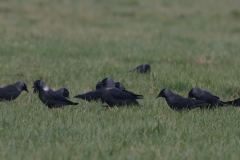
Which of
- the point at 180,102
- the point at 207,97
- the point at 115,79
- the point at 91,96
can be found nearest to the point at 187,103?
the point at 180,102

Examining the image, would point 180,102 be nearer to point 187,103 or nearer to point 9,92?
point 187,103

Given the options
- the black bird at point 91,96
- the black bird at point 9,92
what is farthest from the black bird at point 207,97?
the black bird at point 9,92

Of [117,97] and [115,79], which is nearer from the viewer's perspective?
[117,97]

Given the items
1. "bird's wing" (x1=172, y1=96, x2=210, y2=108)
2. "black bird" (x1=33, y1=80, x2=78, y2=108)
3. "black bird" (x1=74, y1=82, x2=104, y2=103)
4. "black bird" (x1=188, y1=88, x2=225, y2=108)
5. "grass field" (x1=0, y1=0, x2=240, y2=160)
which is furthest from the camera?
"black bird" (x1=74, y1=82, x2=104, y2=103)

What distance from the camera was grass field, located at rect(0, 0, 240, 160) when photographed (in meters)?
4.25

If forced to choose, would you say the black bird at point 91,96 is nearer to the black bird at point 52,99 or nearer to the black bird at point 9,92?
the black bird at point 52,99

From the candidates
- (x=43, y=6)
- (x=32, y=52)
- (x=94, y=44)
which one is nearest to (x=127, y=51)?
(x=94, y=44)

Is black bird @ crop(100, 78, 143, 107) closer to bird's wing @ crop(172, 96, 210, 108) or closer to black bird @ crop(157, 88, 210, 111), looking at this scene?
black bird @ crop(157, 88, 210, 111)

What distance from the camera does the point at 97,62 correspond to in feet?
36.9

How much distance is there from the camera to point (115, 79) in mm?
8852

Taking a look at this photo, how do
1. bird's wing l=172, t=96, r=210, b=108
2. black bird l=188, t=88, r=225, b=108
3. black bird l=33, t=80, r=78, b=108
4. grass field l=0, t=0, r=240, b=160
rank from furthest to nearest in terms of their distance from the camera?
black bird l=188, t=88, r=225, b=108 < black bird l=33, t=80, r=78, b=108 < bird's wing l=172, t=96, r=210, b=108 < grass field l=0, t=0, r=240, b=160

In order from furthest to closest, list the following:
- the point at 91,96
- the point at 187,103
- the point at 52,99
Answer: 1. the point at 91,96
2. the point at 52,99
3. the point at 187,103

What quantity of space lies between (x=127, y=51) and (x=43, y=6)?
13.4m

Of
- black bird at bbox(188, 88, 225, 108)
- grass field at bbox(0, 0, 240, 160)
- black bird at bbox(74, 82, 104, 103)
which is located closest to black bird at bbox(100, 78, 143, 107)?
grass field at bbox(0, 0, 240, 160)
